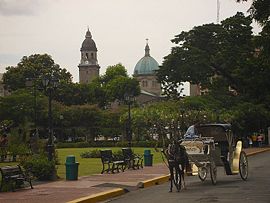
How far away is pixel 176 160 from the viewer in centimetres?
1720

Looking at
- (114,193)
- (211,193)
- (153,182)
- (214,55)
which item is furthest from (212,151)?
(214,55)

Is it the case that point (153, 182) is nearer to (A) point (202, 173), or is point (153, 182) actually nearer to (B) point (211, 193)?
(A) point (202, 173)

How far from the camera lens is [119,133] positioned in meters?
85.1

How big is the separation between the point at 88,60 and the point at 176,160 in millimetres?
137847

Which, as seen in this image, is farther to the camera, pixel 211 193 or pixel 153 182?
pixel 153 182

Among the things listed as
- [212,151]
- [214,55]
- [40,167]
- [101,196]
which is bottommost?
[101,196]

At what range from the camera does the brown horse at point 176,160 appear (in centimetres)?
1719

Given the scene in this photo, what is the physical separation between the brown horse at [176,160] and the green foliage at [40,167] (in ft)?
20.3

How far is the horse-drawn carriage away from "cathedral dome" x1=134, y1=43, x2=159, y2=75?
136 m

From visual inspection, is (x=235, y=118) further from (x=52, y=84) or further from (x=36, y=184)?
(x=36, y=184)

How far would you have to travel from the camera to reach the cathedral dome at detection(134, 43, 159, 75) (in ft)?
521

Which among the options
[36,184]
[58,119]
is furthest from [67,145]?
[36,184]

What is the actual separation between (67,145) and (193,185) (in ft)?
180

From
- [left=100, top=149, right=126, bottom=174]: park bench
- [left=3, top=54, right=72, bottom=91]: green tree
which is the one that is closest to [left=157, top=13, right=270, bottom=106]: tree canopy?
[left=100, top=149, right=126, bottom=174]: park bench
